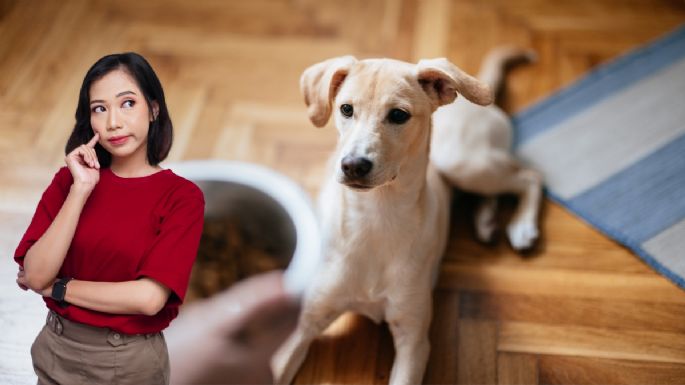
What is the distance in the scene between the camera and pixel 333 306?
1.77m

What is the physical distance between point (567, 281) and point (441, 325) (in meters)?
0.37

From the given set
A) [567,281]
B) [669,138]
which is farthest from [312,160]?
[669,138]

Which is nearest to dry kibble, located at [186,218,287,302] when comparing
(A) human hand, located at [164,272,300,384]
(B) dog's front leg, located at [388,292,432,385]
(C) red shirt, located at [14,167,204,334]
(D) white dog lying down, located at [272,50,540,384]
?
(A) human hand, located at [164,272,300,384]

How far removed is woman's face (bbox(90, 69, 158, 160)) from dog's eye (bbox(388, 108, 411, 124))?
1.72 ft

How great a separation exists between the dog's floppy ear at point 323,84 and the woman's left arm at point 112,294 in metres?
0.57

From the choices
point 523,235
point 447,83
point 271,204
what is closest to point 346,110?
point 447,83

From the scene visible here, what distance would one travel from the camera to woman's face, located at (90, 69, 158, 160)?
105cm

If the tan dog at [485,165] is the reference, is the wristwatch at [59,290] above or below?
above

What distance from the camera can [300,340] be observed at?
1.79 meters

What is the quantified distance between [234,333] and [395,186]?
1.42 ft

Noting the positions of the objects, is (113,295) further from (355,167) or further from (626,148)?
(626,148)

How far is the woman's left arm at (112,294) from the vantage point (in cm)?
106

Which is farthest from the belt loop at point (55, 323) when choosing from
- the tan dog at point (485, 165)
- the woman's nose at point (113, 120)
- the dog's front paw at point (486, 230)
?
the dog's front paw at point (486, 230)

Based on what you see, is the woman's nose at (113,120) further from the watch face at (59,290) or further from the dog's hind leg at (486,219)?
the dog's hind leg at (486,219)
